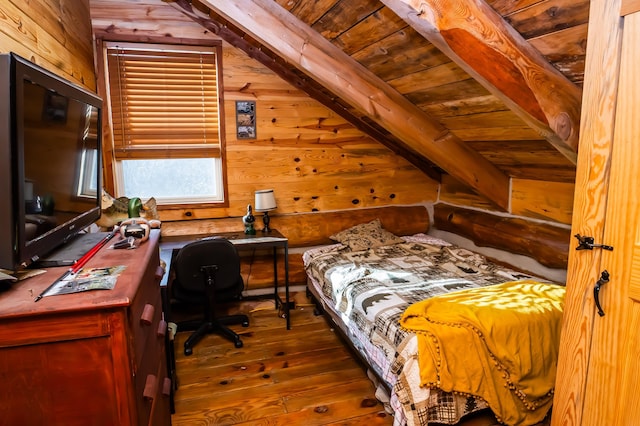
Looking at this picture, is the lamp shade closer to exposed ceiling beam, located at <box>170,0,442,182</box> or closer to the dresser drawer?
exposed ceiling beam, located at <box>170,0,442,182</box>

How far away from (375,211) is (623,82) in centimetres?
279

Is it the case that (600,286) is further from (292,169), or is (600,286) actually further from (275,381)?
(292,169)

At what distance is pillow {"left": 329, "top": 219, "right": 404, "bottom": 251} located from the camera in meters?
3.66

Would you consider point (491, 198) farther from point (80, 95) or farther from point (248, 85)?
point (80, 95)

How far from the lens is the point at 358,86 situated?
2760 mm

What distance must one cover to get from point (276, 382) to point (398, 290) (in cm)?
98

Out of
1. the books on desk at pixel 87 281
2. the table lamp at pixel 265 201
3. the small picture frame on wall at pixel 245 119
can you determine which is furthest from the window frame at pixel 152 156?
the books on desk at pixel 87 281

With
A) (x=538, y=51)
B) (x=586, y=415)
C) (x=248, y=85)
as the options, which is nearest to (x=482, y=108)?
(x=538, y=51)

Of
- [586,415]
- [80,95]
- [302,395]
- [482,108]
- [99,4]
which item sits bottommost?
[302,395]

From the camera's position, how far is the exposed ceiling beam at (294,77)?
3.28 metres

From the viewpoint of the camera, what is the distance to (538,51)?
71.7 inches

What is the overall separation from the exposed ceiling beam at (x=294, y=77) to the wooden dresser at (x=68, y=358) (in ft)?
9.28

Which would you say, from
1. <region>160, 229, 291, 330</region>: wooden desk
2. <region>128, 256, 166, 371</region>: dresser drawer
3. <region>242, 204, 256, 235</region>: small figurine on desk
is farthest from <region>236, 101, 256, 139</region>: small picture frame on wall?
<region>128, 256, 166, 371</region>: dresser drawer

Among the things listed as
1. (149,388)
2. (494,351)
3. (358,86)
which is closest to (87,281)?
(149,388)
